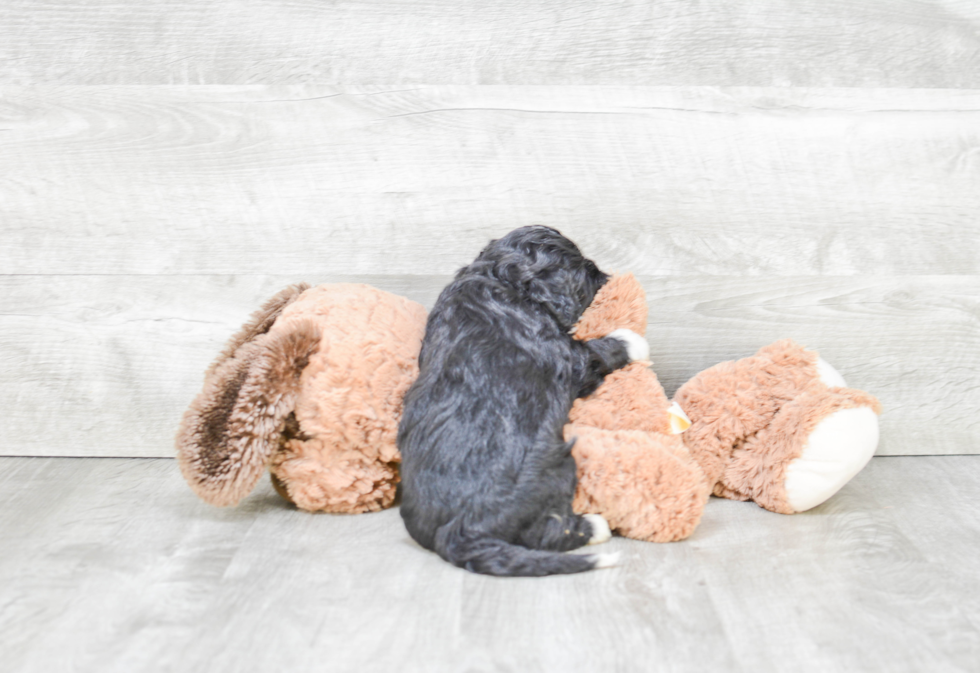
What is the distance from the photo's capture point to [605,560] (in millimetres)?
993

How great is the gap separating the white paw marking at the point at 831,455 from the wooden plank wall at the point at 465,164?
11.5 inches

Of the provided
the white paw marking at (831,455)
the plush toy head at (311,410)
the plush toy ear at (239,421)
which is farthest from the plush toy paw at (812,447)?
the plush toy ear at (239,421)

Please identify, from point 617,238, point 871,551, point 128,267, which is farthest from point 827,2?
point 128,267

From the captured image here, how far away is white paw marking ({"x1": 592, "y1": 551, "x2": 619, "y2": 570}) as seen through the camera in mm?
990

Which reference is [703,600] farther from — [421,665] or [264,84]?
[264,84]

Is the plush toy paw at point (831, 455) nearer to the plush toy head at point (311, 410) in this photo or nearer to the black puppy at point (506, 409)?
the black puppy at point (506, 409)

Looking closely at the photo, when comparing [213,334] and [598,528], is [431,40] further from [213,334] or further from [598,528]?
[598,528]

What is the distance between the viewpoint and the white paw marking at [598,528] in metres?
1.05

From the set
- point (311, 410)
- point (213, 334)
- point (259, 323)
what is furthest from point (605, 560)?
point (213, 334)

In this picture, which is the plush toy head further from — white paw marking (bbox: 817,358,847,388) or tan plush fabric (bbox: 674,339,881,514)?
white paw marking (bbox: 817,358,847,388)

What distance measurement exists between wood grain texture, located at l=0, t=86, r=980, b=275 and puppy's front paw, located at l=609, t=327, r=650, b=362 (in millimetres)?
241

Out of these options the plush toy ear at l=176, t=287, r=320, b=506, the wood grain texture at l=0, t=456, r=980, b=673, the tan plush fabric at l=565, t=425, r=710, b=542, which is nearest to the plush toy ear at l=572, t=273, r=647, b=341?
the tan plush fabric at l=565, t=425, r=710, b=542

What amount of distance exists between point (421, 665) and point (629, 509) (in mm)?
384

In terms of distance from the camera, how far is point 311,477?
115 centimetres
